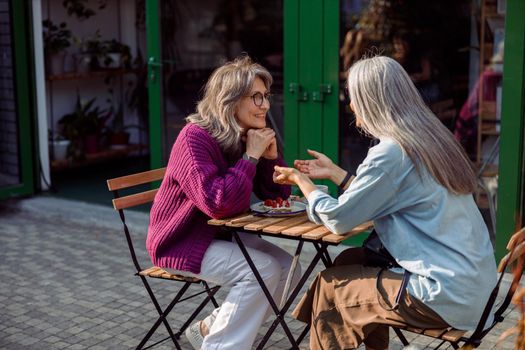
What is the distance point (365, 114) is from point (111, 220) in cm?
441

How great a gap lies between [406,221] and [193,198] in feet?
3.34

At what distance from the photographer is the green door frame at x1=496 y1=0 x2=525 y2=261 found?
549 cm

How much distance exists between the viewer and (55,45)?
29.3 ft

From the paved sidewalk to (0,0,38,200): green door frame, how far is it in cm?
19

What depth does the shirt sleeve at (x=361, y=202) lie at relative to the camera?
3377mm

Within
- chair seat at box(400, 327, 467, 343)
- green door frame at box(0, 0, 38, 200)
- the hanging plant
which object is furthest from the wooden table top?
the hanging plant

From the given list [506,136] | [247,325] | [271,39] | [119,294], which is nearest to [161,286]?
[119,294]

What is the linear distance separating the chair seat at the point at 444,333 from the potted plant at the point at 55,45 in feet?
20.8

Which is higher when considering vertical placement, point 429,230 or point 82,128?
point 429,230

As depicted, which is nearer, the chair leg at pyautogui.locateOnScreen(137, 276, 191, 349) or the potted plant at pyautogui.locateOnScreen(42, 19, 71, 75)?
the chair leg at pyautogui.locateOnScreen(137, 276, 191, 349)

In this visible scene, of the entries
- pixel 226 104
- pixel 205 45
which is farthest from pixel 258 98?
pixel 205 45

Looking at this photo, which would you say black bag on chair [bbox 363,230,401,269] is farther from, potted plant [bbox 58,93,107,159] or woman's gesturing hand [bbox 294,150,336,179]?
potted plant [bbox 58,93,107,159]

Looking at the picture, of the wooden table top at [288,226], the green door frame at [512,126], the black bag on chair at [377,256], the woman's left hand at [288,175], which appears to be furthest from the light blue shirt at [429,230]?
the green door frame at [512,126]

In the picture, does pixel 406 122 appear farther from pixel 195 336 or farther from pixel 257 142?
pixel 195 336
